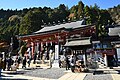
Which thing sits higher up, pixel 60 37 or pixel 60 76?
pixel 60 37

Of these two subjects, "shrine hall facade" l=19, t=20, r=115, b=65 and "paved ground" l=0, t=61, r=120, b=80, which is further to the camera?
"shrine hall facade" l=19, t=20, r=115, b=65

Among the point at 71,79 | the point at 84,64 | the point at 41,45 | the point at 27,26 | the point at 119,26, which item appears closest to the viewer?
the point at 71,79

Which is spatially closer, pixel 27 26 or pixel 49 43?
pixel 49 43

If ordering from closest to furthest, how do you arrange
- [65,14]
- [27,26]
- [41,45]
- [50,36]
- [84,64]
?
[84,64]
[50,36]
[41,45]
[27,26]
[65,14]

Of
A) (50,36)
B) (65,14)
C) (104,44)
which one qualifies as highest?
(65,14)

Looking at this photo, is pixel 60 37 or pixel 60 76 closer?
pixel 60 76

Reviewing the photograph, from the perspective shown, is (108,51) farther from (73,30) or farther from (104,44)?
(73,30)

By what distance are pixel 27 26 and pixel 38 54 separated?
865 inches

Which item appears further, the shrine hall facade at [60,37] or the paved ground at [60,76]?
the shrine hall facade at [60,37]

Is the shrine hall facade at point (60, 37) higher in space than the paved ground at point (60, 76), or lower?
higher

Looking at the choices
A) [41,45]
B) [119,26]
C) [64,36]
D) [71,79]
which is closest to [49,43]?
[41,45]

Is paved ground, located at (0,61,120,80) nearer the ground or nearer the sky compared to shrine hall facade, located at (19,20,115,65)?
nearer the ground

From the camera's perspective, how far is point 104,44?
87.2 feet

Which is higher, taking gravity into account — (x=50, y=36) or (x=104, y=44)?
(x=50, y=36)
